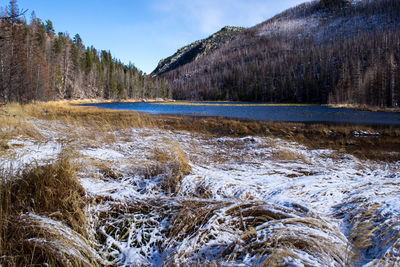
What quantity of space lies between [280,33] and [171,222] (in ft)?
644

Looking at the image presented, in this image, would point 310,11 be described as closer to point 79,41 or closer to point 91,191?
point 79,41

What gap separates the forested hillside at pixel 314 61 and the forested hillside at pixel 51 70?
4103cm

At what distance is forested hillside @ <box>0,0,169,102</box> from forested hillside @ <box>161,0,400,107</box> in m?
41.0

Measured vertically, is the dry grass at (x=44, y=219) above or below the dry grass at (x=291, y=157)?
above

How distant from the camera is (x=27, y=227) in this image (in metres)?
1.35

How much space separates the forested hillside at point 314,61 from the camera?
5038 cm

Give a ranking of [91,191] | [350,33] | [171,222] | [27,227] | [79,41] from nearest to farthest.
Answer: [27,227]
[171,222]
[91,191]
[79,41]
[350,33]

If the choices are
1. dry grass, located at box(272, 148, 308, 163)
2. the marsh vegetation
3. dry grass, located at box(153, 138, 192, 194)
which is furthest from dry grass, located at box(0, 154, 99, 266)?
dry grass, located at box(272, 148, 308, 163)

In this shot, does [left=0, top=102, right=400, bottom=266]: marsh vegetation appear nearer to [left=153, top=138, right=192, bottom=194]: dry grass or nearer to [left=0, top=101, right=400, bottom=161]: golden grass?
[left=153, top=138, right=192, bottom=194]: dry grass

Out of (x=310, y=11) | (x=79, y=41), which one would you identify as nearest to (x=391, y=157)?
(x=79, y=41)

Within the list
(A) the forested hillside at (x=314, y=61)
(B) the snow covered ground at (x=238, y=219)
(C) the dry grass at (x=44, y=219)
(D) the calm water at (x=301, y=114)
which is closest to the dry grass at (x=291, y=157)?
(B) the snow covered ground at (x=238, y=219)

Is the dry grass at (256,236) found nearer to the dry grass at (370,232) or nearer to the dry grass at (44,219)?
the dry grass at (370,232)

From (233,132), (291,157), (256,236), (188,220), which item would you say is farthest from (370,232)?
(233,132)

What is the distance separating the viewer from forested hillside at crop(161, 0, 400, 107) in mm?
50375
